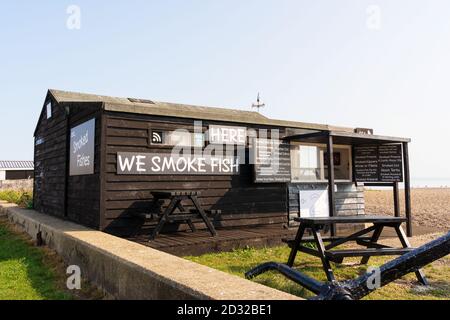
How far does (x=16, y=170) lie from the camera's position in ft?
138

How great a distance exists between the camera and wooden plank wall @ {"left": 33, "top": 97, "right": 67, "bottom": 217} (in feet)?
34.2

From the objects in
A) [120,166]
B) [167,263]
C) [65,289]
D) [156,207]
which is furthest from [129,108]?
[167,263]

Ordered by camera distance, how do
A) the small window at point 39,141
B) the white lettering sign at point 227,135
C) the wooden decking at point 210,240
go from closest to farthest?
the wooden decking at point 210,240 → the white lettering sign at point 227,135 → the small window at point 39,141

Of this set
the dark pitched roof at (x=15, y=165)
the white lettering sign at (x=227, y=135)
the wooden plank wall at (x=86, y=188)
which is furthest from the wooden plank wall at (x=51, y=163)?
the dark pitched roof at (x=15, y=165)

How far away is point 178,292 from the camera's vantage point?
310 cm

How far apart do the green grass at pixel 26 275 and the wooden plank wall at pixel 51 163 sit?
2281 millimetres

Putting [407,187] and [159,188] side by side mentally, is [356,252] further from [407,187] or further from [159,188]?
[407,187]

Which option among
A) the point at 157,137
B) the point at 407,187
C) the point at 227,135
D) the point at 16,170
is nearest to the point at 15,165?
the point at 16,170

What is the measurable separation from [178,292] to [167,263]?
817 mm

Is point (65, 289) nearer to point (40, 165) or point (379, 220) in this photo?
point (379, 220)

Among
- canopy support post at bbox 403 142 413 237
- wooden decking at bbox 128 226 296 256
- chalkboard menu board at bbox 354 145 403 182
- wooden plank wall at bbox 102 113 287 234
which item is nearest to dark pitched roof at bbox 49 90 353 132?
wooden plank wall at bbox 102 113 287 234

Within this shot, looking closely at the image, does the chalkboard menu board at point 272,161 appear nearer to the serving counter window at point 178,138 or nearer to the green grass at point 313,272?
the serving counter window at point 178,138

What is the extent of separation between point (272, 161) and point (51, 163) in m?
7.08

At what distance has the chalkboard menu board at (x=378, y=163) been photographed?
1077 cm
